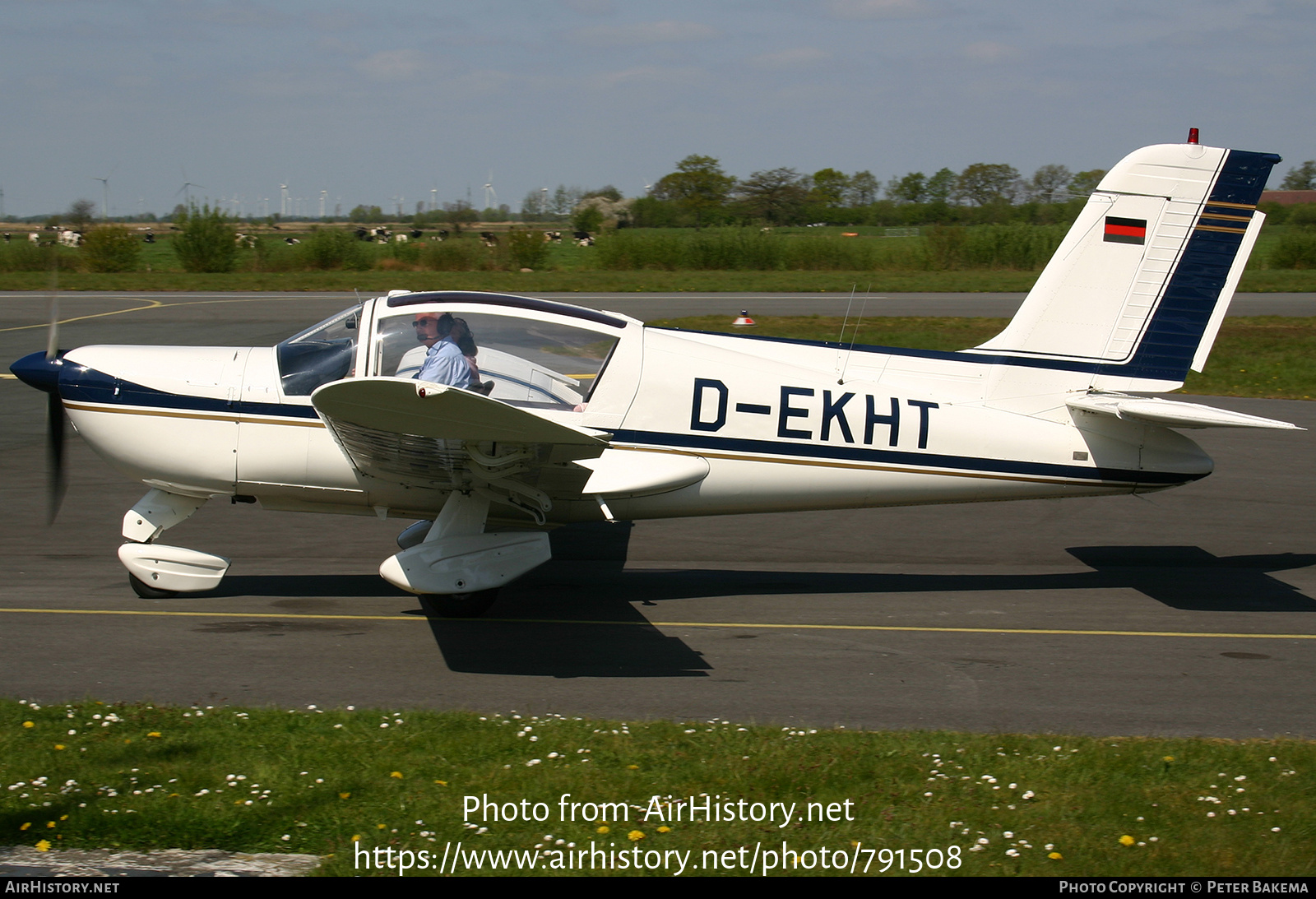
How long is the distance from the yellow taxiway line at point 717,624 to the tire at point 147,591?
0.23 metres

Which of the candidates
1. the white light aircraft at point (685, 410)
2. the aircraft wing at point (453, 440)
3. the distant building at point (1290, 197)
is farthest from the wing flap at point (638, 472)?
the distant building at point (1290, 197)

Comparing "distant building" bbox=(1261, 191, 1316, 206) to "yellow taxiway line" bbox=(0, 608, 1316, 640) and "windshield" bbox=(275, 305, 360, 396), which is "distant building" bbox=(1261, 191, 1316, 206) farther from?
"windshield" bbox=(275, 305, 360, 396)

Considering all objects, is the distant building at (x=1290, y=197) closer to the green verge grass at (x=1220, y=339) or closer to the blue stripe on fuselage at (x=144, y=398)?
the green verge grass at (x=1220, y=339)

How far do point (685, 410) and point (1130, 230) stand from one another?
11.6ft

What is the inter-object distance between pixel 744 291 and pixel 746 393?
28.0m

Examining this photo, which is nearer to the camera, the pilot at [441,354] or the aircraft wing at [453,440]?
the aircraft wing at [453,440]

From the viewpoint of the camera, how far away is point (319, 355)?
6.88 metres

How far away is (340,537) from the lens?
884 cm

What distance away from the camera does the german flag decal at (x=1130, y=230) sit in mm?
7555

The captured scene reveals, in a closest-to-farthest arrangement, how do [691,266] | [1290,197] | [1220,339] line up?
[1220,339], [691,266], [1290,197]

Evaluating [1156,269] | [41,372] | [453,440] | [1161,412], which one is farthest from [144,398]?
[1156,269]

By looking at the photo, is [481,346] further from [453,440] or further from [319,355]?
[319,355]

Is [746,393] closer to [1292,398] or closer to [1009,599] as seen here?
[1009,599]

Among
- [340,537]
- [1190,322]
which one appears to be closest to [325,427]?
[340,537]
